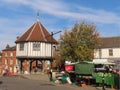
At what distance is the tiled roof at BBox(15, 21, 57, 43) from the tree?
2.34m

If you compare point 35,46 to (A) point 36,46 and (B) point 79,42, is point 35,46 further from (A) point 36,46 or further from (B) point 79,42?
(B) point 79,42

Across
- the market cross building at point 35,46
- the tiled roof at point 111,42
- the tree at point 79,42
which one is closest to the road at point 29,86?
the market cross building at point 35,46

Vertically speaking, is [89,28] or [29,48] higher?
[89,28]

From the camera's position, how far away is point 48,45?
5741 cm

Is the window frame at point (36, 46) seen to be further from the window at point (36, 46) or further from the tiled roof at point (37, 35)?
the tiled roof at point (37, 35)

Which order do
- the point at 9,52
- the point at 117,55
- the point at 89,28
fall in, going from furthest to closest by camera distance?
1. the point at 9,52
2. the point at 117,55
3. the point at 89,28

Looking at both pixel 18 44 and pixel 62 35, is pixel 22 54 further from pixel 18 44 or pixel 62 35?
pixel 62 35

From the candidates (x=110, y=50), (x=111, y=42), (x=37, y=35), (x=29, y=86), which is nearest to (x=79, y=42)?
(x=37, y=35)

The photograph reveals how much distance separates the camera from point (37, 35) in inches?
2293

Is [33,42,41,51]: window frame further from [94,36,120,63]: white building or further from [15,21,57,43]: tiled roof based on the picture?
[94,36,120,63]: white building

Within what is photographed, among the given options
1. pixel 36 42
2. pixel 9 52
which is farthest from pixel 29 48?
pixel 9 52

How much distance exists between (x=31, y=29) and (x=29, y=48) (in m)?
4.69

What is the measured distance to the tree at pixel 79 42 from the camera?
58691 mm

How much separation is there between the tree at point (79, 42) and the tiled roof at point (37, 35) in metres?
2.34
